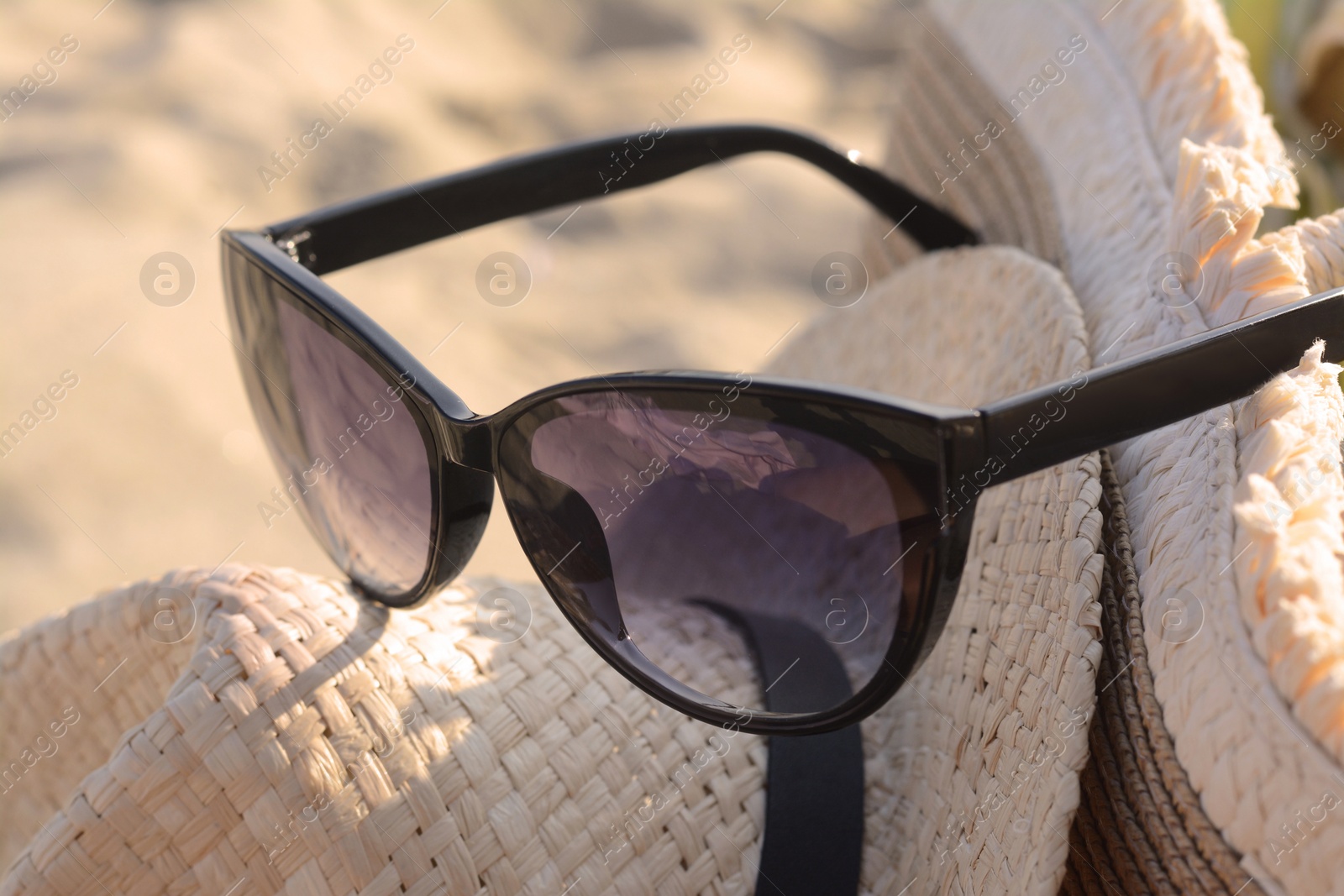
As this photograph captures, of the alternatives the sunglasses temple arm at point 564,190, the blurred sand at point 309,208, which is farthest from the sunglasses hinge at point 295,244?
the blurred sand at point 309,208

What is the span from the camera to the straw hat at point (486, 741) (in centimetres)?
46

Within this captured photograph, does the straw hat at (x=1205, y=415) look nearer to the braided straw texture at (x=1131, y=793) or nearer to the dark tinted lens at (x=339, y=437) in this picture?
the braided straw texture at (x=1131, y=793)

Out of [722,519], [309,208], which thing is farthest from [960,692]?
[309,208]

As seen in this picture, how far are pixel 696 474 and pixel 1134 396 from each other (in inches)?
8.2

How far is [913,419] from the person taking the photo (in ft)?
1.34

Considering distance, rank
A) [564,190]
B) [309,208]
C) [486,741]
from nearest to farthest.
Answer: [486,741]
[564,190]
[309,208]

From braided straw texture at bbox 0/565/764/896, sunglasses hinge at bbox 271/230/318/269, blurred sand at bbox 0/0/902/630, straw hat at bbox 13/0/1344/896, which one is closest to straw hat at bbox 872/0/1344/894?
straw hat at bbox 13/0/1344/896

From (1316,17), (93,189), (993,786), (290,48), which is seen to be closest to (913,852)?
(993,786)

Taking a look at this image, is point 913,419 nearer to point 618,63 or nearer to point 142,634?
point 142,634

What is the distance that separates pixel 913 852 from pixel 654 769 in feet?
0.49

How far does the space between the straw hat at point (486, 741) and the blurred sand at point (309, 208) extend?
27.9 inches

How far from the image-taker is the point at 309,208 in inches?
72.5

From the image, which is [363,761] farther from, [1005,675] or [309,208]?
[309,208]

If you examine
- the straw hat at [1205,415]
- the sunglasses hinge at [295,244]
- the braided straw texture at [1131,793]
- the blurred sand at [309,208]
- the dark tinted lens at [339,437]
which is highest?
the blurred sand at [309,208]
